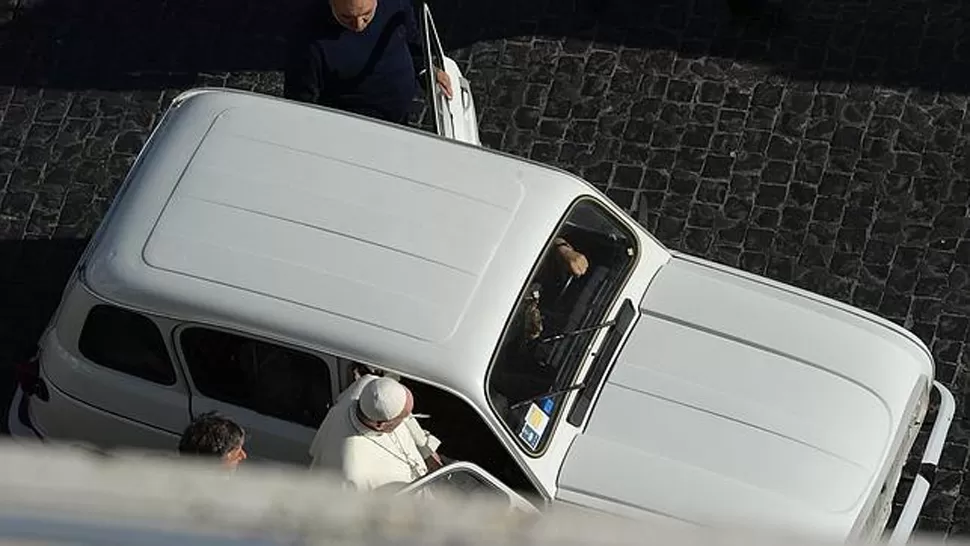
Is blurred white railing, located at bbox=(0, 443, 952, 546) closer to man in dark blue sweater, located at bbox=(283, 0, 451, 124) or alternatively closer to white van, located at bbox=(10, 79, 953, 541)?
white van, located at bbox=(10, 79, 953, 541)

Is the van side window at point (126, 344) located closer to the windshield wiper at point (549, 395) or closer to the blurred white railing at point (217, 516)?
the windshield wiper at point (549, 395)

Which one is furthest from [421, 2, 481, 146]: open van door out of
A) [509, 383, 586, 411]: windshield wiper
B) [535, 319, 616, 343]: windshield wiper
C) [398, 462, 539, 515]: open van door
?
[398, 462, 539, 515]: open van door

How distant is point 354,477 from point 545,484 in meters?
0.82

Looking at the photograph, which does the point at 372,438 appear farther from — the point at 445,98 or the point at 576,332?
the point at 445,98

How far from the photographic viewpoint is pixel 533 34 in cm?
1002

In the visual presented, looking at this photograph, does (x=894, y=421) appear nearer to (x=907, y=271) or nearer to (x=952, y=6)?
(x=907, y=271)

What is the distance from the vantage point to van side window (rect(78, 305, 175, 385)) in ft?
21.9

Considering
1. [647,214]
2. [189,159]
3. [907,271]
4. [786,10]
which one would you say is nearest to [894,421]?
[907,271]

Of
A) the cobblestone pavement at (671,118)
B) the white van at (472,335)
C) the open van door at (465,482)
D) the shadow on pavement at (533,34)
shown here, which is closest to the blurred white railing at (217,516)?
the open van door at (465,482)

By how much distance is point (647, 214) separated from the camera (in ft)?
29.8

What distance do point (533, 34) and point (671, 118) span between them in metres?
1.15

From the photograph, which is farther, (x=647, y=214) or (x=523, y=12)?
(x=523, y=12)

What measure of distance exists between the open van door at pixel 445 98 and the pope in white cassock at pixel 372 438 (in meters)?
1.82

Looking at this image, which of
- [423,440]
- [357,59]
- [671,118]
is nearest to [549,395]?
[423,440]
